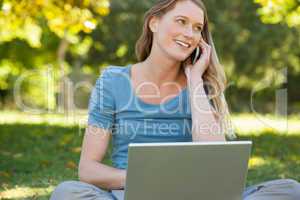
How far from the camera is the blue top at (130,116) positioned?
3381 millimetres

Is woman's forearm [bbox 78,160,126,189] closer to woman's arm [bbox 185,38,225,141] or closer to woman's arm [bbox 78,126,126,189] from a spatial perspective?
woman's arm [bbox 78,126,126,189]

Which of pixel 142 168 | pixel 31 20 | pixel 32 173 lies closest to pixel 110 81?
pixel 142 168

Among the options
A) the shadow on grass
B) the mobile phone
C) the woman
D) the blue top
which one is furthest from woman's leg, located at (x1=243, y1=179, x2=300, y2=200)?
the shadow on grass

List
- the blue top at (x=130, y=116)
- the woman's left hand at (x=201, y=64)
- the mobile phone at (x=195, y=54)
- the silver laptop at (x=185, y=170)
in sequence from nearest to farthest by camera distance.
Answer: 1. the silver laptop at (x=185, y=170)
2. the blue top at (x=130, y=116)
3. the woman's left hand at (x=201, y=64)
4. the mobile phone at (x=195, y=54)

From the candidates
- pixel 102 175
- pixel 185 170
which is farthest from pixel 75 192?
pixel 185 170

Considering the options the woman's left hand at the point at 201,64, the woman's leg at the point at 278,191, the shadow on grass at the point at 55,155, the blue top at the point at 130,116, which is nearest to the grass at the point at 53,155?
the shadow on grass at the point at 55,155

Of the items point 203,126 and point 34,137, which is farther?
point 34,137

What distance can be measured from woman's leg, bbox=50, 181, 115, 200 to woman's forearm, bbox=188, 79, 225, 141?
66 cm

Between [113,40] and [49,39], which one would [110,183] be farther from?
[49,39]

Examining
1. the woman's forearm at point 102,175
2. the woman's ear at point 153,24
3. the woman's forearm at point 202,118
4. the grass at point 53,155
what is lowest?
the grass at point 53,155

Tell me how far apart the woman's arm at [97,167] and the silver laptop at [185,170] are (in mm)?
490

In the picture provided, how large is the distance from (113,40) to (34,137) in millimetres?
13167

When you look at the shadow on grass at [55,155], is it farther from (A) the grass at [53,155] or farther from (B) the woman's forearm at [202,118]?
(B) the woman's forearm at [202,118]

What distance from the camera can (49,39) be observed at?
74.5ft
